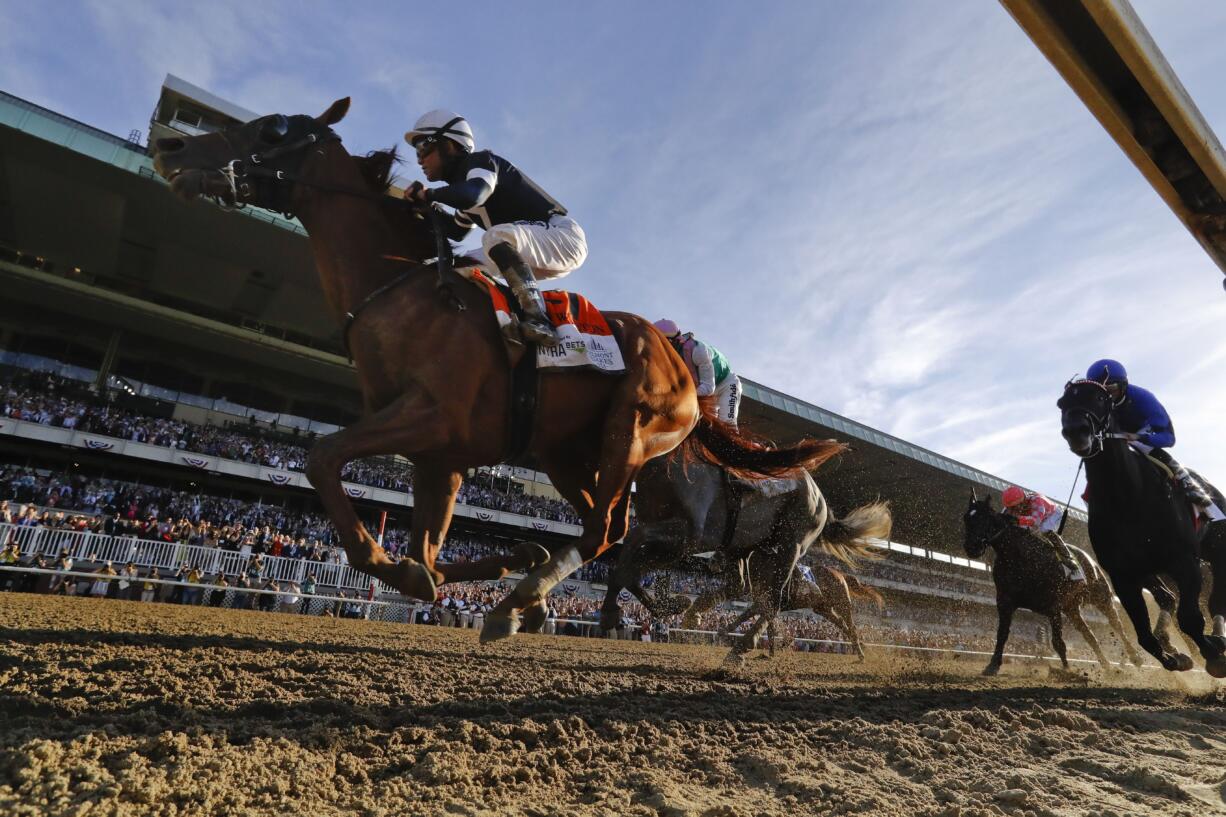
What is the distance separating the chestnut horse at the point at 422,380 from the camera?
300 centimetres

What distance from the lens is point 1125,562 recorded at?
5.48 m

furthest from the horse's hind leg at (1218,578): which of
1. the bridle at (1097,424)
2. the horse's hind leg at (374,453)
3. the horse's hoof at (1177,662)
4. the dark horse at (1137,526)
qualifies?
the horse's hind leg at (374,453)

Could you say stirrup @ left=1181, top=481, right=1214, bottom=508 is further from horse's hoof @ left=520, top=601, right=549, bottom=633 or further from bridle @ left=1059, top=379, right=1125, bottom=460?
horse's hoof @ left=520, top=601, right=549, bottom=633

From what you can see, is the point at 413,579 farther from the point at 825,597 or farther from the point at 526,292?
the point at 825,597

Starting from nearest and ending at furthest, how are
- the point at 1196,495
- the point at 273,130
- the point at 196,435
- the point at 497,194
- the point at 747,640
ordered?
1. the point at 273,130
2. the point at 497,194
3. the point at 1196,495
4. the point at 747,640
5. the point at 196,435

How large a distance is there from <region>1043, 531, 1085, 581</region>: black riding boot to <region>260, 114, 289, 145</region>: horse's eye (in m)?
9.97

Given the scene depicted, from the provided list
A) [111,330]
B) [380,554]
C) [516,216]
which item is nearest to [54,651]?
[380,554]

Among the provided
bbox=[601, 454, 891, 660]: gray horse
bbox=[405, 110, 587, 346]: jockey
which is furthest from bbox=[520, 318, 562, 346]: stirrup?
bbox=[601, 454, 891, 660]: gray horse

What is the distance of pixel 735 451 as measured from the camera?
16.4ft

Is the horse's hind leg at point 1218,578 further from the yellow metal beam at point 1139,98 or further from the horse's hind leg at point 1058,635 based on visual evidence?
the yellow metal beam at point 1139,98

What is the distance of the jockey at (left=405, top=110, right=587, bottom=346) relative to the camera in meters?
3.42

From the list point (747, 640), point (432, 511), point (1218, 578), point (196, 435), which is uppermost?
point (196, 435)

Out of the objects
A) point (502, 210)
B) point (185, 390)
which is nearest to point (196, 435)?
point (185, 390)

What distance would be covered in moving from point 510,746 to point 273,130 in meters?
3.45
